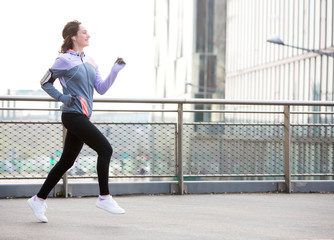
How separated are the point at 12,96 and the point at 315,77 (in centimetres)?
4819

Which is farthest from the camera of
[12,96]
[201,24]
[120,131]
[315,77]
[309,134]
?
[201,24]

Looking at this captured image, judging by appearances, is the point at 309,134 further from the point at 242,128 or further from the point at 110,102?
the point at 110,102

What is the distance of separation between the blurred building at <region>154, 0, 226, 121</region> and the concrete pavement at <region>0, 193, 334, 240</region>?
185 feet

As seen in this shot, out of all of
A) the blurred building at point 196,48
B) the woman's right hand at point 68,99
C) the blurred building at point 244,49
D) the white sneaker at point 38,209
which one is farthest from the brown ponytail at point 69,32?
the blurred building at point 196,48

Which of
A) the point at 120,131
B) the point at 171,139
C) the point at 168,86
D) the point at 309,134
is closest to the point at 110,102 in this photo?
the point at 120,131

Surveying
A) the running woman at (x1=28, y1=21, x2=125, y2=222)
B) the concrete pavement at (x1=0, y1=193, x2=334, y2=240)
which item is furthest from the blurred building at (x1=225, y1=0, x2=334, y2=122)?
the running woman at (x1=28, y1=21, x2=125, y2=222)

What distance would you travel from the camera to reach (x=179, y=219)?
546 centimetres

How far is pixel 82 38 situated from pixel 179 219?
181 cm

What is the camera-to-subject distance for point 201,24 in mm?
67875

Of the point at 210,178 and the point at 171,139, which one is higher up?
the point at 171,139

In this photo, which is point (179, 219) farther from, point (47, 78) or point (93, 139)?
point (47, 78)

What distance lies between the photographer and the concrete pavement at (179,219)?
4684mm

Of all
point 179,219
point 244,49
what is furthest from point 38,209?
point 244,49

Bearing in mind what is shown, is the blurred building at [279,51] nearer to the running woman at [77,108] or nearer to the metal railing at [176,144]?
the metal railing at [176,144]
